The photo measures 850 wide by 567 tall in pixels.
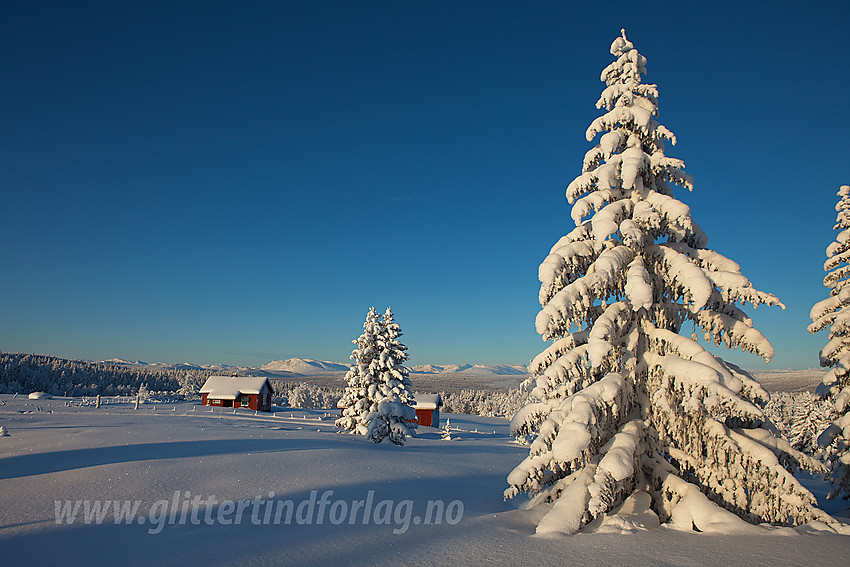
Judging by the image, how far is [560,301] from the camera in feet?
27.1

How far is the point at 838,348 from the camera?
47.8 ft

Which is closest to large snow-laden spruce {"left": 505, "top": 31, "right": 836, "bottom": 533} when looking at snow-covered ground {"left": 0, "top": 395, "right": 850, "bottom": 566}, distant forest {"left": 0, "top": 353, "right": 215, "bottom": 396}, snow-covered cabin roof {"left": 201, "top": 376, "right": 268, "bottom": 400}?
snow-covered ground {"left": 0, "top": 395, "right": 850, "bottom": 566}

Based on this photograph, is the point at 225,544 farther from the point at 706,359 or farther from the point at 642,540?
the point at 706,359

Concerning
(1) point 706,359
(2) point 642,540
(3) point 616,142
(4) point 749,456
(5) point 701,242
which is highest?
(3) point 616,142

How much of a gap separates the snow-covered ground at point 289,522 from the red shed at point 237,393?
2020 inches

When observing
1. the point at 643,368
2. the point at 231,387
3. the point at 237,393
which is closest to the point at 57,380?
the point at 231,387

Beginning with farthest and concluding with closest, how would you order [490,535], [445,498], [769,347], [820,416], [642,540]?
[820,416] → [445,498] → [769,347] → [490,535] → [642,540]

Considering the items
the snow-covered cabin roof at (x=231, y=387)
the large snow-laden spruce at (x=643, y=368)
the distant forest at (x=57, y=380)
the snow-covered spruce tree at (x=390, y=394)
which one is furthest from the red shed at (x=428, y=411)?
the distant forest at (x=57, y=380)

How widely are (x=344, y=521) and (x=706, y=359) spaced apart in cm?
686

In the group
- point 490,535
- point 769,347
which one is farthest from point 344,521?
point 769,347

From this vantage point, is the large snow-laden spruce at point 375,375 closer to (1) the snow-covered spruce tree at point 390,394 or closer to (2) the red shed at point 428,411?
(1) the snow-covered spruce tree at point 390,394

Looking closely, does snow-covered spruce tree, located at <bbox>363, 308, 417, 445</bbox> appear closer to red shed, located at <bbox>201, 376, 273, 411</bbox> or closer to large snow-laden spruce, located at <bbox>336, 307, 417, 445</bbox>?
large snow-laden spruce, located at <bbox>336, 307, 417, 445</bbox>

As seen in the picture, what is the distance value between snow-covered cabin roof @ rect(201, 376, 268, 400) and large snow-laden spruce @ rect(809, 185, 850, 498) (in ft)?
204

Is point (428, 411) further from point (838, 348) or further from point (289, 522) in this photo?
point (289, 522)
